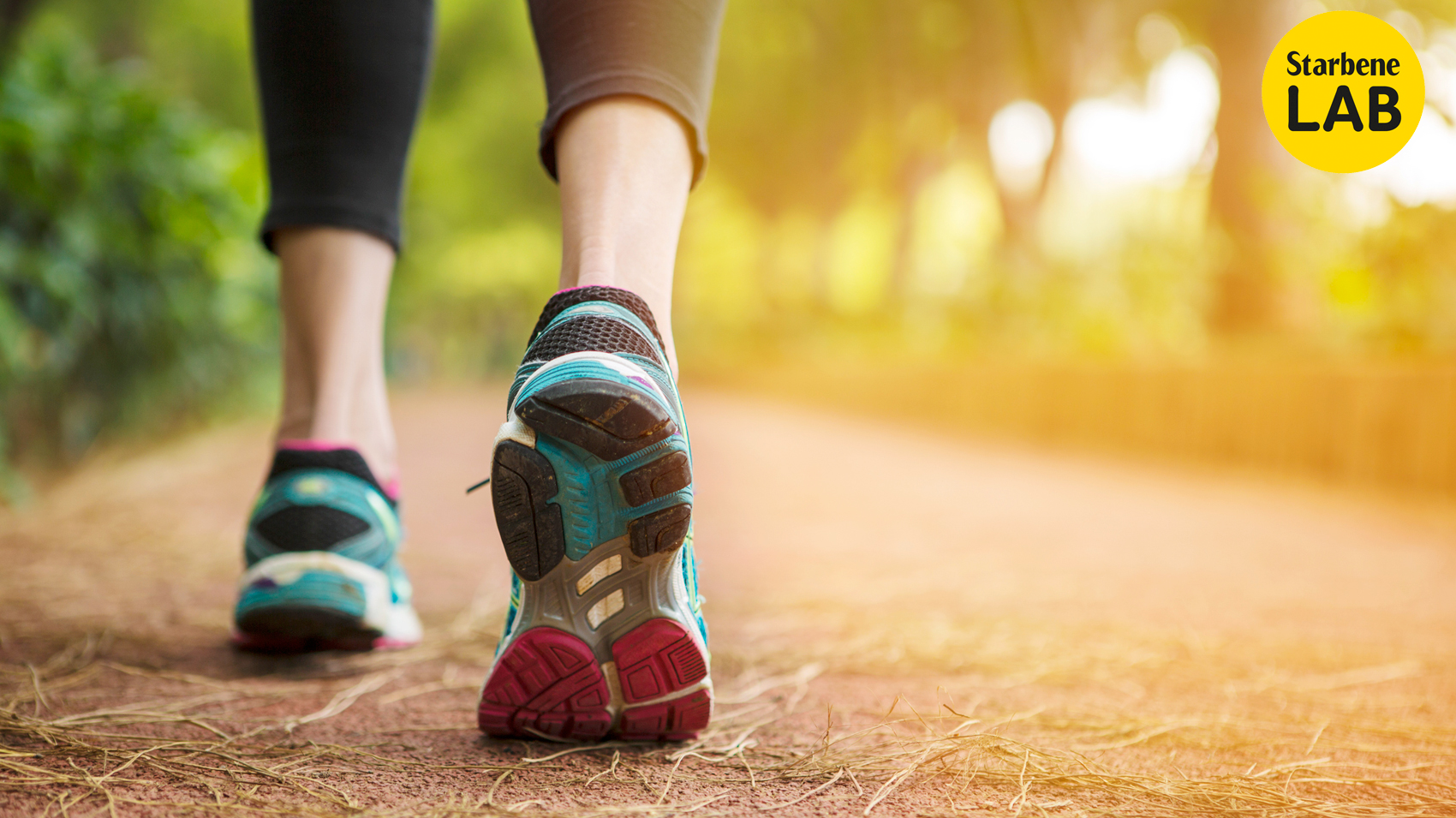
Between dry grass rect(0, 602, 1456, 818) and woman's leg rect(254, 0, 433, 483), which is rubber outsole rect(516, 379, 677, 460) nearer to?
dry grass rect(0, 602, 1456, 818)

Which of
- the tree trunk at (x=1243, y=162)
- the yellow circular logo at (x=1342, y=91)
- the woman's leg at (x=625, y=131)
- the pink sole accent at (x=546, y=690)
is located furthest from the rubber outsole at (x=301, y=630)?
the tree trunk at (x=1243, y=162)

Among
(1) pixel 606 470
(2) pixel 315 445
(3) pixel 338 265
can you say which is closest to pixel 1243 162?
(3) pixel 338 265

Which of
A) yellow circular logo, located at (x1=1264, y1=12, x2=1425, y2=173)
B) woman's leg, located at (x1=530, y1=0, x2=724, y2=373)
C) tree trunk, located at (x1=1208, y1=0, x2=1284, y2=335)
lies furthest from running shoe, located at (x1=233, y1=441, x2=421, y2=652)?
tree trunk, located at (x1=1208, y1=0, x2=1284, y2=335)

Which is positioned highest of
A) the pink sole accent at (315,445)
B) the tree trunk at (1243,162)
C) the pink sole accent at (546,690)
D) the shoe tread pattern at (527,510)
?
the tree trunk at (1243,162)

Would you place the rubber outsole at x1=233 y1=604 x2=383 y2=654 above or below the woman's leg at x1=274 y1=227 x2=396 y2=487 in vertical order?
below

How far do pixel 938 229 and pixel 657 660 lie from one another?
15814 millimetres

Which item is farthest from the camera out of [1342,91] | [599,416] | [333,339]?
[1342,91]

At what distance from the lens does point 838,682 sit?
1059 millimetres

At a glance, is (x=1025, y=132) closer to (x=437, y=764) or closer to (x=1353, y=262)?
(x=1353, y=262)

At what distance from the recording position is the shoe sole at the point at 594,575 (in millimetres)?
719

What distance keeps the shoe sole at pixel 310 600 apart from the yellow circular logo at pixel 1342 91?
1.71 meters

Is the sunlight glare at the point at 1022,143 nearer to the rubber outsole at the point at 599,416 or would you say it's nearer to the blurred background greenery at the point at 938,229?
the blurred background greenery at the point at 938,229

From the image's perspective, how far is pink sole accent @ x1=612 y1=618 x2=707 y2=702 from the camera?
76 centimetres

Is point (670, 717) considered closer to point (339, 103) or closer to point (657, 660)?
point (657, 660)
